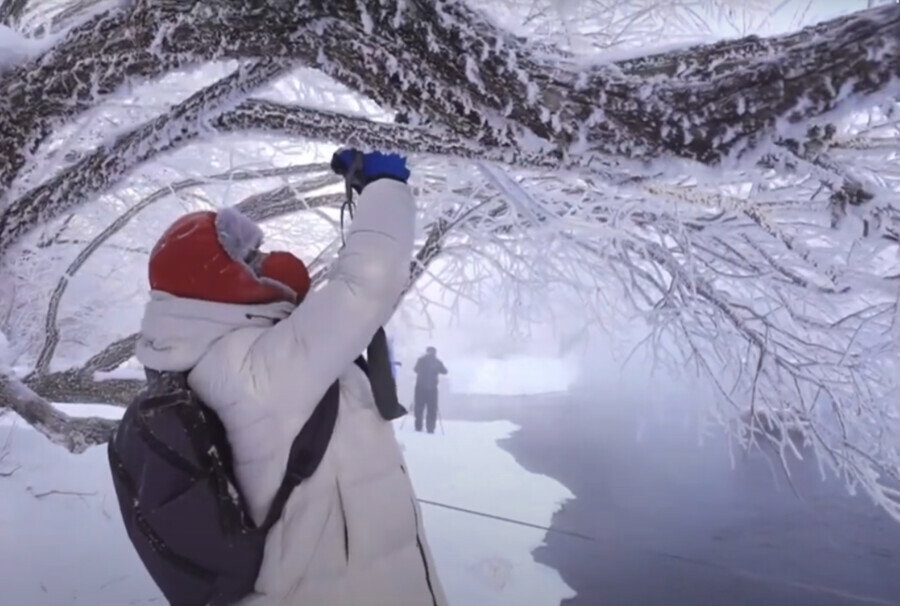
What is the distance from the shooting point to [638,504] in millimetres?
5043

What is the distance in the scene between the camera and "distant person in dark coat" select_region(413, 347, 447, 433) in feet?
19.1

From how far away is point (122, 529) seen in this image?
4707 millimetres

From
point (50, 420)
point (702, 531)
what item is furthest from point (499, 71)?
point (702, 531)

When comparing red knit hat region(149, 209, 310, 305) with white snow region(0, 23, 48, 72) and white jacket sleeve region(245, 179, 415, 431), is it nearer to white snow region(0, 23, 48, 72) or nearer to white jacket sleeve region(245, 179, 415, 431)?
white jacket sleeve region(245, 179, 415, 431)

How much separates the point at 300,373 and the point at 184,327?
18 cm

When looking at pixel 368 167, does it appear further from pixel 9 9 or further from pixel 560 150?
pixel 9 9

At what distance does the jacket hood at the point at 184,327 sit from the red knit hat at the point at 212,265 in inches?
0.7

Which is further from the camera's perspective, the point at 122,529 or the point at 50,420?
the point at 122,529

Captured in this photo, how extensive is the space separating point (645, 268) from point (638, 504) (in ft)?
9.29

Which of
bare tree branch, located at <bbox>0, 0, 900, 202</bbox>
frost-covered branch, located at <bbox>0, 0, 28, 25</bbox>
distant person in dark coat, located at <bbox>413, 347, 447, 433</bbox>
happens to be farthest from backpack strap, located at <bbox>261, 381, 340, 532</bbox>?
distant person in dark coat, located at <bbox>413, 347, 447, 433</bbox>

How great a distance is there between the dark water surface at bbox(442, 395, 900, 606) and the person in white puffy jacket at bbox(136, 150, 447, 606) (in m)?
2.32

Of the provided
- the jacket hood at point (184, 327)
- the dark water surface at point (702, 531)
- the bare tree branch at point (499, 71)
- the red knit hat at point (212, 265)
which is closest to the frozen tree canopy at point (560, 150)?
the bare tree branch at point (499, 71)

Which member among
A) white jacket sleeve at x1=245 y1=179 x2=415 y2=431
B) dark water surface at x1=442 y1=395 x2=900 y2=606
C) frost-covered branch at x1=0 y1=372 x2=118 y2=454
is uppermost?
white jacket sleeve at x1=245 y1=179 x2=415 y2=431

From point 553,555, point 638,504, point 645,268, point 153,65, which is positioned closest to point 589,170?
point 153,65
